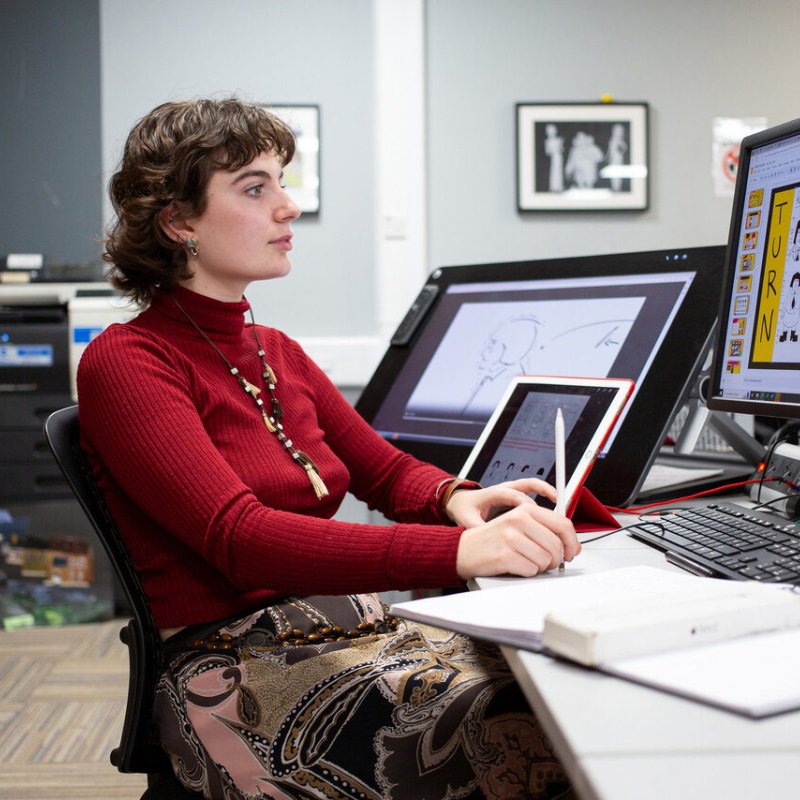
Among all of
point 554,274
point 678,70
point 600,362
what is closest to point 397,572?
point 600,362

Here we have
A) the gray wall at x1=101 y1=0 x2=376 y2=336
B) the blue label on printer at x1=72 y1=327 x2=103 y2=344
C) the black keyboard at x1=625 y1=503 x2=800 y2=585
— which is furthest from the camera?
the gray wall at x1=101 y1=0 x2=376 y2=336

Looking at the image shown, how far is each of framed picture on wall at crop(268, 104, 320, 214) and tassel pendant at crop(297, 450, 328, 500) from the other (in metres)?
2.57

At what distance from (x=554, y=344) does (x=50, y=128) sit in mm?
3001

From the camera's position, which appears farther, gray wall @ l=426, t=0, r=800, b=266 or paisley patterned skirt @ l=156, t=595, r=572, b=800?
gray wall @ l=426, t=0, r=800, b=266

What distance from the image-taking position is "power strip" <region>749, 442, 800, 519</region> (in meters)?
1.17

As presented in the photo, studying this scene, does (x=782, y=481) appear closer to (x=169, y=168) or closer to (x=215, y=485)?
(x=215, y=485)

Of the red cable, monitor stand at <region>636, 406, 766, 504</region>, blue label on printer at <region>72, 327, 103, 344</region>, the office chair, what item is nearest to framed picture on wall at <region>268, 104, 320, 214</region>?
blue label on printer at <region>72, 327, 103, 344</region>

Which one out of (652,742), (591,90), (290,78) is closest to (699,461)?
(652,742)

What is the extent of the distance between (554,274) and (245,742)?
946mm

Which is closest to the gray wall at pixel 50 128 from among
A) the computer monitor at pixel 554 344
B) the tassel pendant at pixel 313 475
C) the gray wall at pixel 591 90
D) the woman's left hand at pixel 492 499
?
the gray wall at pixel 591 90

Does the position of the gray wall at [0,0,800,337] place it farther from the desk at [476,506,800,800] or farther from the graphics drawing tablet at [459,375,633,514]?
the desk at [476,506,800,800]

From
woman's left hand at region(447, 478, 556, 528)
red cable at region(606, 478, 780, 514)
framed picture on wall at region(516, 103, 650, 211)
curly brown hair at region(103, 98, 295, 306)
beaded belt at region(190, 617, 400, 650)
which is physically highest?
framed picture on wall at region(516, 103, 650, 211)

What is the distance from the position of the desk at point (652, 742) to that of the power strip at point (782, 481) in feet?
2.17

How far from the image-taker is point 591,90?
145 inches
